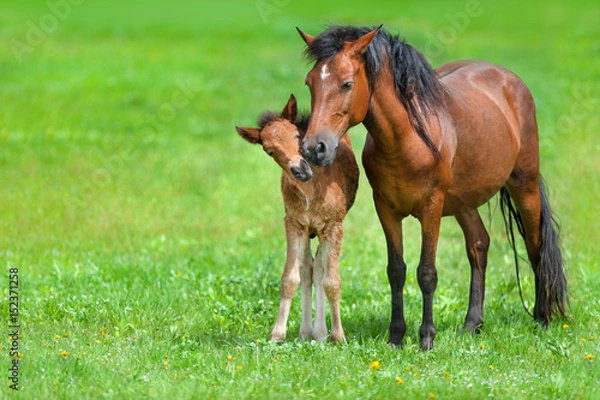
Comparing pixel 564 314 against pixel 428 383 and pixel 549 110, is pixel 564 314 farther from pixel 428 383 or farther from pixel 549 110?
pixel 549 110

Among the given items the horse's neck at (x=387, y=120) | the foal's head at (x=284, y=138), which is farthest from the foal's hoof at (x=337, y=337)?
the horse's neck at (x=387, y=120)

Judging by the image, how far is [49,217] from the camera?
1100 cm

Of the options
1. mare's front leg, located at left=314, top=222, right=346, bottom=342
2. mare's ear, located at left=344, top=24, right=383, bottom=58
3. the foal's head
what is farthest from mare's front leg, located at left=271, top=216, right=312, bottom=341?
mare's ear, located at left=344, top=24, right=383, bottom=58

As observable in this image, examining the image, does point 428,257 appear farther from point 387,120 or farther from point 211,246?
point 211,246

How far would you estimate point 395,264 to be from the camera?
6801 millimetres

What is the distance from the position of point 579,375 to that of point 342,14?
2101 centimetres

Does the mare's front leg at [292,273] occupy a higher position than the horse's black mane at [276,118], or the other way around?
the horse's black mane at [276,118]

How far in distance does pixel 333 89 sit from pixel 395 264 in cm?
158

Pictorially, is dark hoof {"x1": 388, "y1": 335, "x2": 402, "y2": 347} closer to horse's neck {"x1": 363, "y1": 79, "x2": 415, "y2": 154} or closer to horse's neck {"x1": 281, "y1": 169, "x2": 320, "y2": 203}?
horse's neck {"x1": 281, "y1": 169, "x2": 320, "y2": 203}

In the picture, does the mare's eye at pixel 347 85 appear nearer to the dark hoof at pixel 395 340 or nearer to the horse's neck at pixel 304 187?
the horse's neck at pixel 304 187

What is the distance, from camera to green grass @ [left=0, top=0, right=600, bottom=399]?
573 centimetres

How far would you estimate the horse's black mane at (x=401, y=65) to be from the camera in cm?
600

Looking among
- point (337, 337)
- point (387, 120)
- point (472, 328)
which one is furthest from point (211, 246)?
point (387, 120)

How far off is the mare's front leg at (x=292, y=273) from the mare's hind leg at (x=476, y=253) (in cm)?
165
